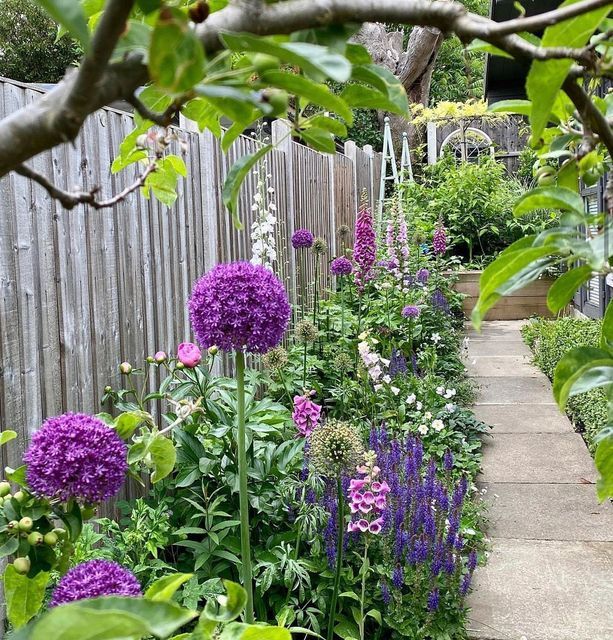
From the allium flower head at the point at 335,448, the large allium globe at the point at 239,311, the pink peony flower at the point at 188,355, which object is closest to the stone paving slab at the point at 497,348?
the pink peony flower at the point at 188,355

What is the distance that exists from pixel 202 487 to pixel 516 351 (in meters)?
5.66

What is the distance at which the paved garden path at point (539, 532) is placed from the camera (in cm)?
291

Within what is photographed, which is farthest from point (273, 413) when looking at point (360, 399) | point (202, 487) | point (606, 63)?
point (606, 63)

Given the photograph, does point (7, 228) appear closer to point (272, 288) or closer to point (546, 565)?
point (272, 288)

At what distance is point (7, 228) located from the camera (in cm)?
221

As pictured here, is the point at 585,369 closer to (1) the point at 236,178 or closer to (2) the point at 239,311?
(1) the point at 236,178

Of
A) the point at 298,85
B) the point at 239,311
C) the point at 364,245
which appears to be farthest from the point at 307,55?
the point at 364,245

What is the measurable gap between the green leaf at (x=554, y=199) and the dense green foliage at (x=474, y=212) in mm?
9479

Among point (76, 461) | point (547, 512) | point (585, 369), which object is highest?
point (585, 369)

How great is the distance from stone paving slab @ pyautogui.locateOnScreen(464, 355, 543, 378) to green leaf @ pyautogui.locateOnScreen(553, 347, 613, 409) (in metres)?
5.98

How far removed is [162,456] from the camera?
1461 mm

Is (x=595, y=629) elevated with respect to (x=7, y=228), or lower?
lower

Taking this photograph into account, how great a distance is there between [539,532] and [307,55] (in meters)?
3.69

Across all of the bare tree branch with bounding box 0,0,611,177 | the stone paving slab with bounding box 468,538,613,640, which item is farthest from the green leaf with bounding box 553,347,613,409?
the stone paving slab with bounding box 468,538,613,640
